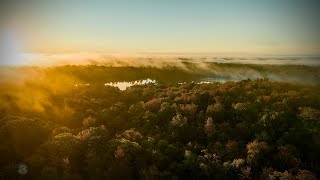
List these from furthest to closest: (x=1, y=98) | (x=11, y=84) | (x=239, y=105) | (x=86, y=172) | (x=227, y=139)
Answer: (x=11, y=84) < (x=1, y=98) < (x=239, y=105) < (x=227, y=139) < (x=86, y=172)

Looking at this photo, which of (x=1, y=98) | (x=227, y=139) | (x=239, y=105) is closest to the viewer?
(x=227, y=139)

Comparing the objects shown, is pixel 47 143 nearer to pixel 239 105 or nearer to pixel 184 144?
pixel 184 144

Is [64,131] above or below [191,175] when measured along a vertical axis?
above

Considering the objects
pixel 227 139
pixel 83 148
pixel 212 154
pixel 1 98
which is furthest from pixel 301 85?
pixel 1 98
